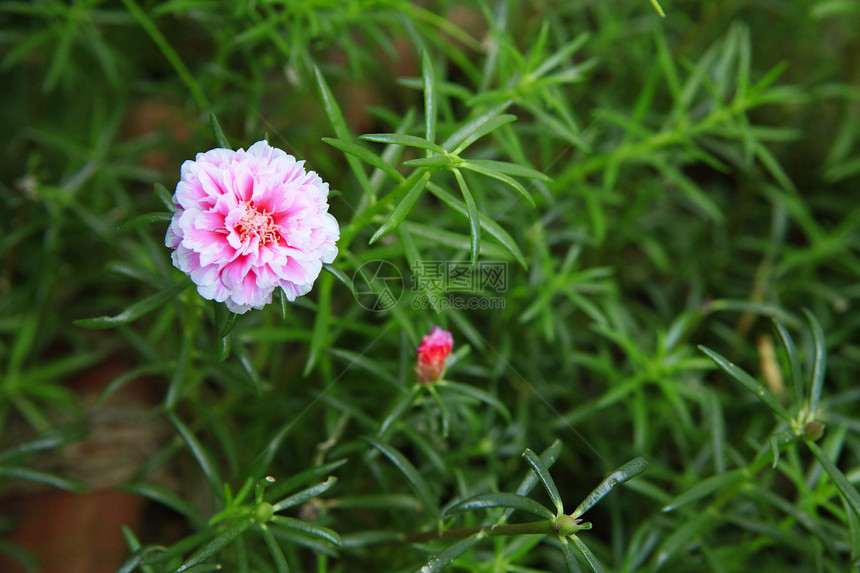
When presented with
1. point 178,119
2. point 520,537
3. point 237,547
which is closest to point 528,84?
point 520,537

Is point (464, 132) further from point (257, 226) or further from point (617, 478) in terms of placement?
point (617, 478)

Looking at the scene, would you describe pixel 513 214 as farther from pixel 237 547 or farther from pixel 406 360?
pixel 237 547

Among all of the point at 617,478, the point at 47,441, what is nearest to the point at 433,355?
the point at 617,478

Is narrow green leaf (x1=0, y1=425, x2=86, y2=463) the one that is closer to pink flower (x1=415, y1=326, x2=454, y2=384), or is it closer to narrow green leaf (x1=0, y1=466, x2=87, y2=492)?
narrow green leaf (x1=0, y1=466, x2=87, y2=492)

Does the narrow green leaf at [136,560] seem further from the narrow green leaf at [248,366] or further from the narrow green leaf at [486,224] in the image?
the narrow green leaf at [486,224]

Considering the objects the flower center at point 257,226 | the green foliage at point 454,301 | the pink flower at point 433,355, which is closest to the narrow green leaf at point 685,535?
the green foliage at point 454,301

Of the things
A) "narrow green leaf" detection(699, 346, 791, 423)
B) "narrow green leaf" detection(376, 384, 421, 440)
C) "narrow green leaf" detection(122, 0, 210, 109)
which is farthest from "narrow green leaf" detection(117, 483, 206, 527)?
"narrow green leaf" detection(699, 346, 791, 423)
